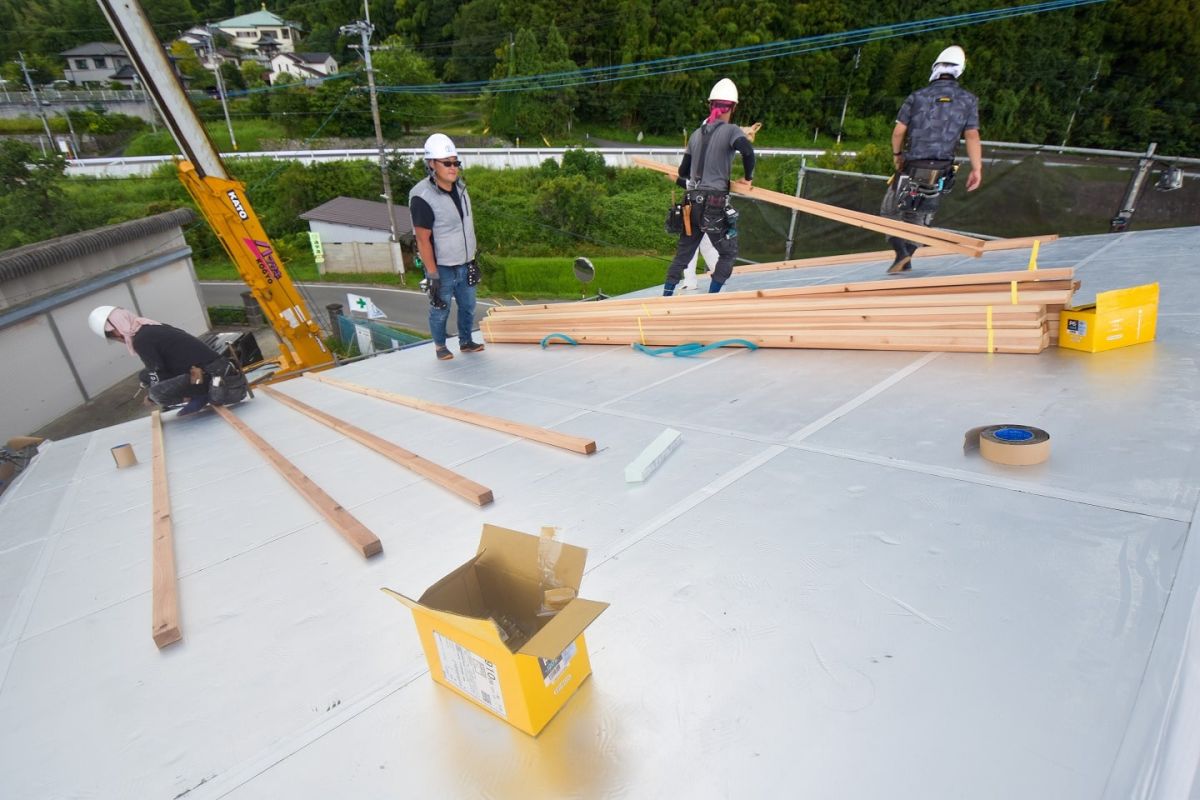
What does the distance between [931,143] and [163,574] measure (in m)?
5.86

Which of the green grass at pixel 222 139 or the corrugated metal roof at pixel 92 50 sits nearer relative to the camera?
the green grass at pixel 222 139

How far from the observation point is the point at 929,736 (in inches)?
47.3

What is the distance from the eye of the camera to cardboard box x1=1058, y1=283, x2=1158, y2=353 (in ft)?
9.71

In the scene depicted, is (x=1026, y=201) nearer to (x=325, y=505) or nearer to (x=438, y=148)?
(x=438, y=148)

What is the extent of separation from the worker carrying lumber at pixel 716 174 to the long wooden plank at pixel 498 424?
286 centimetres

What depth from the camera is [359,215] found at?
2905 centimetres

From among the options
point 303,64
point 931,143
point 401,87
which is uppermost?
point 303,64

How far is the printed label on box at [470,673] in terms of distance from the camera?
4.44 ft

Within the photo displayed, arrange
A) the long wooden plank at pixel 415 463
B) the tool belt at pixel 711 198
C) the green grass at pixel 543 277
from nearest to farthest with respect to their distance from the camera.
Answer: the long wooden plank at pixel 415 463 → the tool belt at pixel 711 198 → the green grass at pixel 543 277

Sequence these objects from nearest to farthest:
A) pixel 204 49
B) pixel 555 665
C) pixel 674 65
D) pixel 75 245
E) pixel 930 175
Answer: pixel 555 665, pixel 930 175, pixel 75 245, pixel 674 65, pixel 204 49

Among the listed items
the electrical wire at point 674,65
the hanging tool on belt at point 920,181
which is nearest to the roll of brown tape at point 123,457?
the hanging tool on belt at point 920,181

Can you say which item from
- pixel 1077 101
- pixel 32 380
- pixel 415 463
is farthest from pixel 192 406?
pixel 1077 101

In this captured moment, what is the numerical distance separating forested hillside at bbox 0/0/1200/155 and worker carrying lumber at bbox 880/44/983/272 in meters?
41.8

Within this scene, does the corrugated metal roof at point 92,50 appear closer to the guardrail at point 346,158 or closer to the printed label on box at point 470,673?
the guardrail at point 346,158
